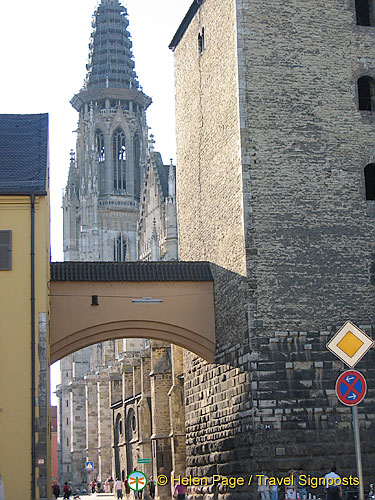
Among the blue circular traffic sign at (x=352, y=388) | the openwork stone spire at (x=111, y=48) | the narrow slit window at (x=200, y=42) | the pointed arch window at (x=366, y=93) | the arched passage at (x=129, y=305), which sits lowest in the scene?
the blue circular traffic sign at (x=352, y=388)

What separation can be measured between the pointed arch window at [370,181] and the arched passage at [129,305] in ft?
14.5

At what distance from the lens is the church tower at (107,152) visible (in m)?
73.6

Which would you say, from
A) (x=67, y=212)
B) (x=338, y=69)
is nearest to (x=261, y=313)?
(x=338, y=69)

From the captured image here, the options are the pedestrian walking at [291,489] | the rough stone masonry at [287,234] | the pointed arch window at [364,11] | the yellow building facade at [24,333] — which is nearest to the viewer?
the pedestrian walking at [291,489]

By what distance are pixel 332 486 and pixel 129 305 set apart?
32.9 feet

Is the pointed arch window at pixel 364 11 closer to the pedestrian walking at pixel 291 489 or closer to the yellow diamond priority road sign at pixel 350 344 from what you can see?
the pedestrian walking at pixel 291 489

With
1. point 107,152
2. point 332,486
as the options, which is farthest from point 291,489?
point 107,152

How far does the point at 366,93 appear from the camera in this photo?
80.6 ft

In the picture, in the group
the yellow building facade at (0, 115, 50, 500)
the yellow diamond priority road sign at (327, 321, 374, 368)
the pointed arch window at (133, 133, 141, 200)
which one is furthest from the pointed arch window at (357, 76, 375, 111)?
the pointed arch window at (133, 133, 141, 200)

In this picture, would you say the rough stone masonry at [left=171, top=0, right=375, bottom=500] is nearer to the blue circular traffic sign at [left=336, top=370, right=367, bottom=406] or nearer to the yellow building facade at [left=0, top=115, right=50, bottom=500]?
the yellow building facade at [left=0, top=115, right=50, bottom=500]

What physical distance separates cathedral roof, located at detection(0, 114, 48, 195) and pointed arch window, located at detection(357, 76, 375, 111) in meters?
7.63

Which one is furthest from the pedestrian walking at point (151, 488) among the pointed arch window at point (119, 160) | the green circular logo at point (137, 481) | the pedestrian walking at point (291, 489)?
the pointed arch window at point (119, 160)

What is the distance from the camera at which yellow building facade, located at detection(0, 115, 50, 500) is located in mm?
20328

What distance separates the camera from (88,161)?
75.8 metres
